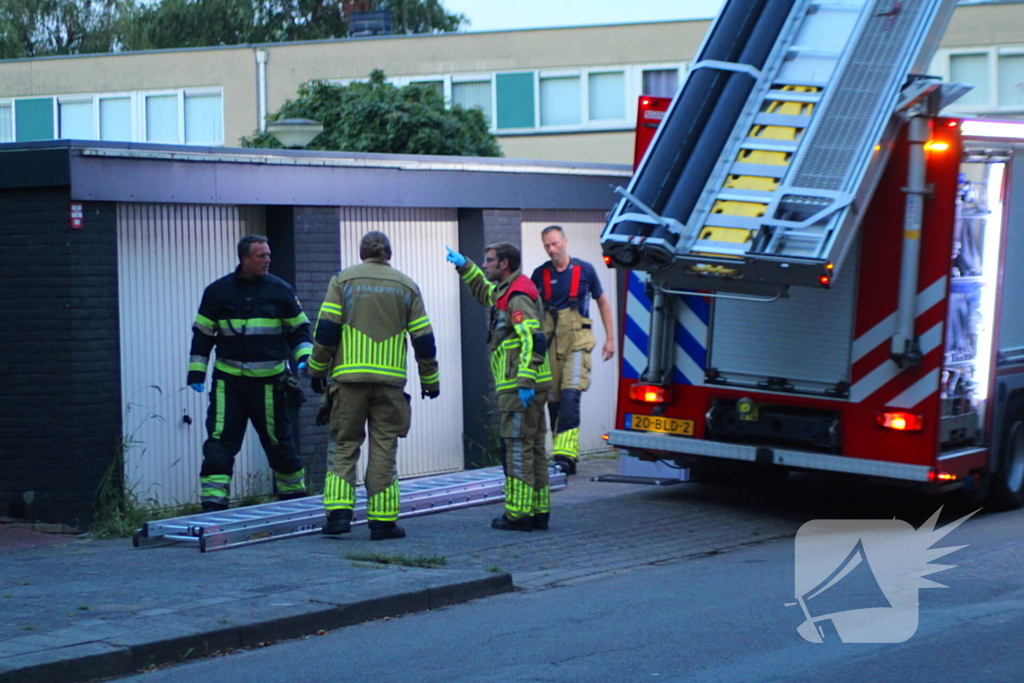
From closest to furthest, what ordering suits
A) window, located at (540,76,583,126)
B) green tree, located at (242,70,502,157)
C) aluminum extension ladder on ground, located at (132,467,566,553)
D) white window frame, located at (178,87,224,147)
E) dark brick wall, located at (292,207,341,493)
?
aluminum extension ladder on ground, located at (132,467,566,553), dark brick wall, located at (292,207,341,493), green tree, located at (242,70,502,157), window, located at (540,76,583,126), white window frame, located at (178,87,224,147)

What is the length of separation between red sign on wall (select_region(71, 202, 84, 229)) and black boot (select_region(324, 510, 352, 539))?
2574 mm

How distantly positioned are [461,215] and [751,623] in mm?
6416

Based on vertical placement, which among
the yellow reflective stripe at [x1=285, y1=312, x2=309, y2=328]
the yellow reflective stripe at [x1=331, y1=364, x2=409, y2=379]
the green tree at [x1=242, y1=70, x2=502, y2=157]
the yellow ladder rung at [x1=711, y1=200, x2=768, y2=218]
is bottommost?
the yellow reflective stripe at [x1=331, y1=364, x2=409, y2=379]

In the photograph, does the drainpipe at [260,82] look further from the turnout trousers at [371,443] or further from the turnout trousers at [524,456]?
the turnout trousers at [371,443]

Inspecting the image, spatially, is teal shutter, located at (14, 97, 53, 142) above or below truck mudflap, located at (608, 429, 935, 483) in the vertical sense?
above

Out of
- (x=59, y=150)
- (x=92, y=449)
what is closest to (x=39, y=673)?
(x=92, y=449)

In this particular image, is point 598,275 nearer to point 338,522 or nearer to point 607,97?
point 338,522

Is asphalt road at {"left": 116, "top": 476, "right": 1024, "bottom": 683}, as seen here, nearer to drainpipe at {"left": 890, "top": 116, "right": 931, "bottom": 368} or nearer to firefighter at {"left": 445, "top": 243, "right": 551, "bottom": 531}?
firefighter at {"left": 445, "top": 243, "right": 551, "bottom": 531}

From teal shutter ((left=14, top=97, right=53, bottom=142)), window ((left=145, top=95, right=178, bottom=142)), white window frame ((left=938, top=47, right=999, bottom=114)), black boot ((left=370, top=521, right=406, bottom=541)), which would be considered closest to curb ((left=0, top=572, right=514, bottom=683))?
black boot ((left=370, top=521, right=406, bottom=541))

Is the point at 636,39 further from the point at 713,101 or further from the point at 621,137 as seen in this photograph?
the point at 713,101

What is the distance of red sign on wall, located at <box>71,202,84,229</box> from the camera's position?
9.34 meters

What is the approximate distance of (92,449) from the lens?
948 centimetres

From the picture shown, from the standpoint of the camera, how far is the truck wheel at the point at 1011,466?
10359 millimetres

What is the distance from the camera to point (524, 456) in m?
9.37
